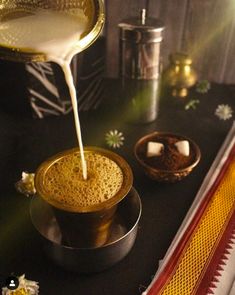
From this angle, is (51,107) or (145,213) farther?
(51,107)

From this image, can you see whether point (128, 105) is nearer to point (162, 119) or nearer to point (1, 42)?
point (162, 119)

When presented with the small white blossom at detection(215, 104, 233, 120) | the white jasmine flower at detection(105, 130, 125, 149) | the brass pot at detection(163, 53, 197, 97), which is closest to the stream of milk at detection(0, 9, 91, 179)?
the white jasmine flower at detection(105, 130, 125, 149)

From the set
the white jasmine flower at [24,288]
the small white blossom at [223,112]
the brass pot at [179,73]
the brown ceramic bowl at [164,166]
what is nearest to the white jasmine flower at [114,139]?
the brown ceramic bowl at [164,166]

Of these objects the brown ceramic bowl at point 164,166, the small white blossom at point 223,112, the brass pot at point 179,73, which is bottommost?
the small white blossom at point 223,112

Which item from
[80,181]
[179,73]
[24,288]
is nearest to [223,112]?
[179,73]

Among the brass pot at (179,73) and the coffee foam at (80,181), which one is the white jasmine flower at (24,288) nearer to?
the coffee foam at (80,181)

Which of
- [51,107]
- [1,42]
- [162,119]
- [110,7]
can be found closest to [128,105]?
[162,119]

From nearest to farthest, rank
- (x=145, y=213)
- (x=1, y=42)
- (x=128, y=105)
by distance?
(x=1, y=42), (x=145, y=213), (x=128, y=105)
